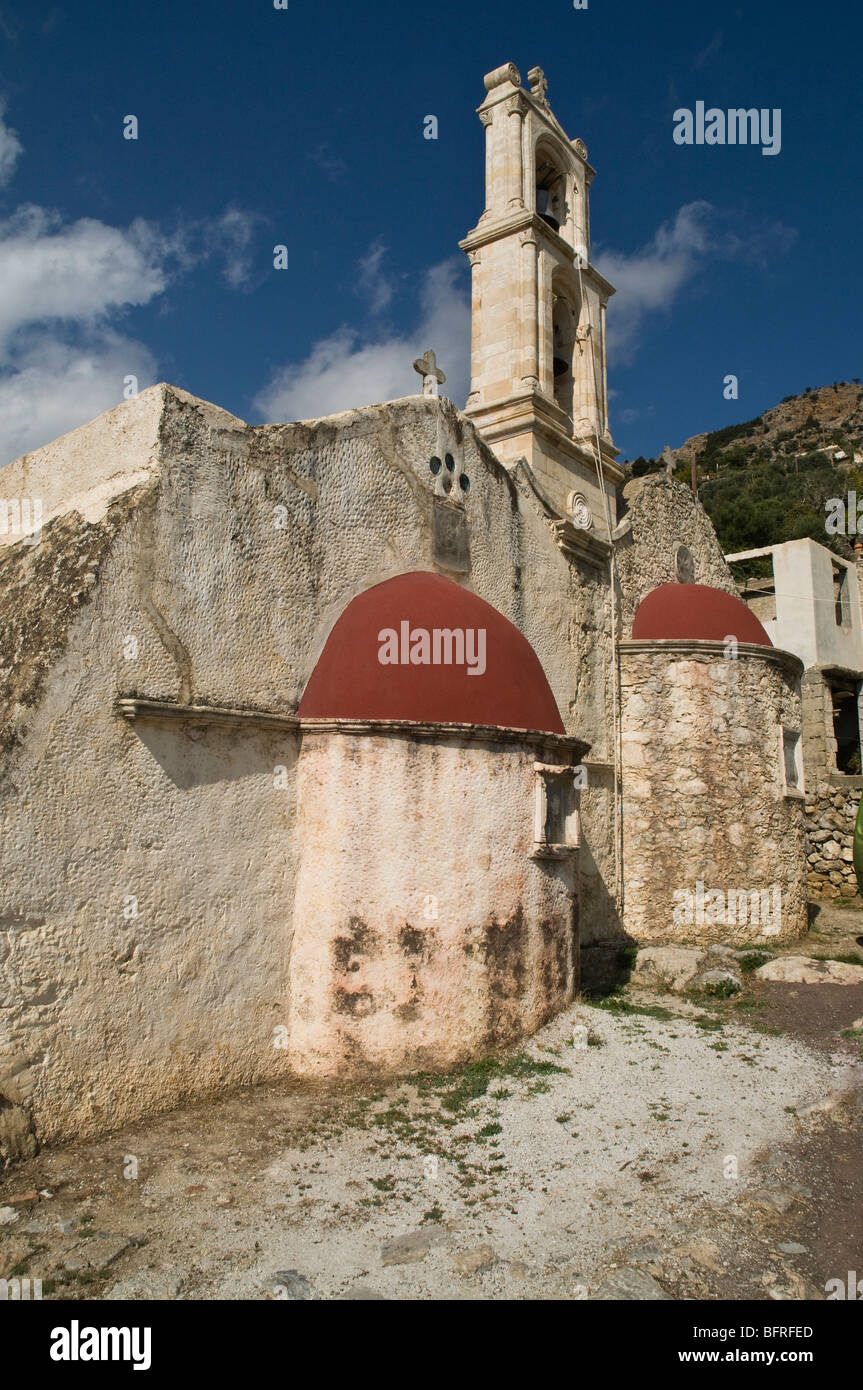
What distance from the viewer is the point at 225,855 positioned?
236 inches

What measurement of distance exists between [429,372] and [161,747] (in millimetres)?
5011

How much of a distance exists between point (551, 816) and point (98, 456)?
462cm

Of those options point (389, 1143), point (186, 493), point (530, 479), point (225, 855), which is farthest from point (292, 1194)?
point (530, 479)

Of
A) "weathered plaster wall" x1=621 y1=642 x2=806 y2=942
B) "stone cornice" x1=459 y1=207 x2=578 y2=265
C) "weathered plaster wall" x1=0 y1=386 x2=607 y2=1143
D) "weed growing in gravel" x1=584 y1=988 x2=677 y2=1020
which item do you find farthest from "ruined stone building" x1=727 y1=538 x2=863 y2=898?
"weathered plaster wall" x1=0 y1=386 x2=607 y2=1143

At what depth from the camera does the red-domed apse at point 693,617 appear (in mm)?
11562

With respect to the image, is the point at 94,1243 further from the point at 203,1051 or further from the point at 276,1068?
the point at 276,1068

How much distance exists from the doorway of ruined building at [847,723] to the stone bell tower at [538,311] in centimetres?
1246

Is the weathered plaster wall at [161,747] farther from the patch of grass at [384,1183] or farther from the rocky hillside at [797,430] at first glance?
the rocky hillside at [797,430]

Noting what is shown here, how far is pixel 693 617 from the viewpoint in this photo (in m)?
11.6

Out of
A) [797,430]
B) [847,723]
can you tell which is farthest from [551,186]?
[797,430]

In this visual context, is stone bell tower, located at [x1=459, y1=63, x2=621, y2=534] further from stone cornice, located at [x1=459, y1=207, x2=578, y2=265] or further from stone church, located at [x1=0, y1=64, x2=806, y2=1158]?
stone church, located at [x1=0, y1=64, x2=806, y2=1158]

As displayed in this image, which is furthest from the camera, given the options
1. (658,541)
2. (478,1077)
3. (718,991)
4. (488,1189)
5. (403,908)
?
(658,541)

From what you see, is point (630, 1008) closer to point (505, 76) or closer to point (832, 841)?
point (832, 841)

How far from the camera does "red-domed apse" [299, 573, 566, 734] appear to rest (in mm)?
6547
